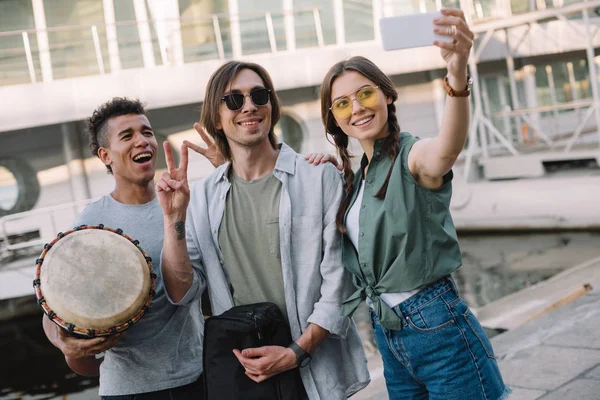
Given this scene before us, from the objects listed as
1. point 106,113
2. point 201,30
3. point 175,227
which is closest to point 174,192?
point 175,227

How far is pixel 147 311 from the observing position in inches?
104

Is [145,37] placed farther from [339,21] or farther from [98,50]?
[339,21]

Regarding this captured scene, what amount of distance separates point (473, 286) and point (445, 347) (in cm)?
764

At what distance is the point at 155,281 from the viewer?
2.53 meters

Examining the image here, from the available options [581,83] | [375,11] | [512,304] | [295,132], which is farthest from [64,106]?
[581,83]

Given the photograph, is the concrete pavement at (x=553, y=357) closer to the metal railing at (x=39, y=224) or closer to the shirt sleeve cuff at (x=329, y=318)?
the shirt sleeve cuff at (x=329, y=318)

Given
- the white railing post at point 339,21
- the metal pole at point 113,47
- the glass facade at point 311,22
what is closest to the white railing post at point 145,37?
the metal pole at point 113,47

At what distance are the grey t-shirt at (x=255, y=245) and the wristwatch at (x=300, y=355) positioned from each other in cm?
13

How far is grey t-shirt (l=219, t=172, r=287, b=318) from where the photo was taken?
93.4 inches

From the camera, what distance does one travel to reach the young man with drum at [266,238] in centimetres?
234

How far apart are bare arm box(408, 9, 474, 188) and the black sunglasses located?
2.05ft

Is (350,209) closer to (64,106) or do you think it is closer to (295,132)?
(64,106)

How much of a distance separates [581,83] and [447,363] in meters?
21.9

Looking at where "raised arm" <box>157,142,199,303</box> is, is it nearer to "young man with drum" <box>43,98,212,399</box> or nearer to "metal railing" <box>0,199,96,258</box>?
"young man with drum" <box>43,98,212,399</box>
